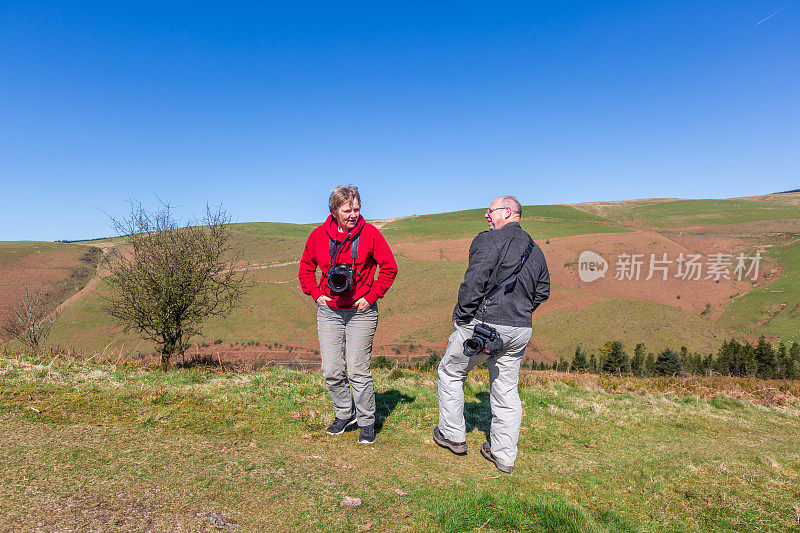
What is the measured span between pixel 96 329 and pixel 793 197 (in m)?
201

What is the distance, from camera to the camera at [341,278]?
4.31 m

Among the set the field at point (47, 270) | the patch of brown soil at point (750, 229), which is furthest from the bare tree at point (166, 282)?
the patch of brown soil at point (750, 229)

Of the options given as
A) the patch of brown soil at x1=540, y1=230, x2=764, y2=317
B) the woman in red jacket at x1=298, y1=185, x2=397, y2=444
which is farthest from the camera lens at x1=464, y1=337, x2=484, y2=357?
the patch of brown soil at x1=540, y1=230, x2=764, y2=317

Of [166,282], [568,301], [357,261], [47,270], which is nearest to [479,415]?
[357,261]

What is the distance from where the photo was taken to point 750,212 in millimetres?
110312

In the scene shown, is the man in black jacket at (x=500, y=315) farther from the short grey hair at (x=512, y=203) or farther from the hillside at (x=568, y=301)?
the hillside at (x=568, y=301)

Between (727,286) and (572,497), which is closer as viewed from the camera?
(572,497)

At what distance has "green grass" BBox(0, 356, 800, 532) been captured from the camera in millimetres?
2953

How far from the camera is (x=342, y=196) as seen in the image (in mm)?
4398

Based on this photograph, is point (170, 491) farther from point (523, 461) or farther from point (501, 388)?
point (523, 461)

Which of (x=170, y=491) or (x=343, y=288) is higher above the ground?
(x=343, y=288)

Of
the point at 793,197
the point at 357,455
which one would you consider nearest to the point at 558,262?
the point at 357,455

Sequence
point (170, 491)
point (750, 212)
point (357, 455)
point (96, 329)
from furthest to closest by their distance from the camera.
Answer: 1. point (750, 212)
2. point (96, 329)
3. point (357, 455)
4. point (170, 491)

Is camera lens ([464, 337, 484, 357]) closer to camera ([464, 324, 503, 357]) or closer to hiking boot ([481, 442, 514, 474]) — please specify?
camera ([464, 324, 503, 357])
